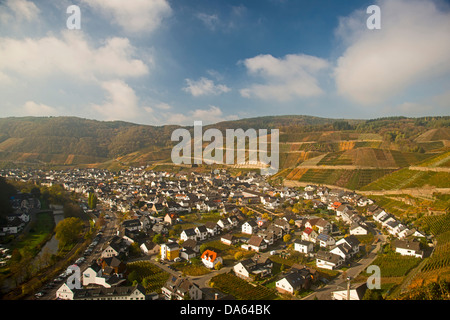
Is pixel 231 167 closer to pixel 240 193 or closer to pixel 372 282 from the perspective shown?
pixel 240 193

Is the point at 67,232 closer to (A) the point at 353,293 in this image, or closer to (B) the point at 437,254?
(A) the point at 353,293

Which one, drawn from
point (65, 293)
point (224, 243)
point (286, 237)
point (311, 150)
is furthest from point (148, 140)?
point (65, 293)

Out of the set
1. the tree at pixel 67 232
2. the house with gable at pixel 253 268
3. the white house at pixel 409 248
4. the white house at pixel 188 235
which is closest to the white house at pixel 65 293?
the tree at pixel 67 232

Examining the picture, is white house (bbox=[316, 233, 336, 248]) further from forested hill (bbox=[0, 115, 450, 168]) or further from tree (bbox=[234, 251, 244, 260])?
forested hill (bbox=[0, 115, 450, 168])

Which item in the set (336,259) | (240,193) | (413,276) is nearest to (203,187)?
(240,193)

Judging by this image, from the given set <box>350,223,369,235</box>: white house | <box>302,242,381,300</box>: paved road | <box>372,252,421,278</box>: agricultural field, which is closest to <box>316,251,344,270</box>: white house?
<box>302,242,381,300</box>: paved road

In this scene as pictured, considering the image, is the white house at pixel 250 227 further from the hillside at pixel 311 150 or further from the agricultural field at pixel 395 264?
the hillside at pixel 311 150
